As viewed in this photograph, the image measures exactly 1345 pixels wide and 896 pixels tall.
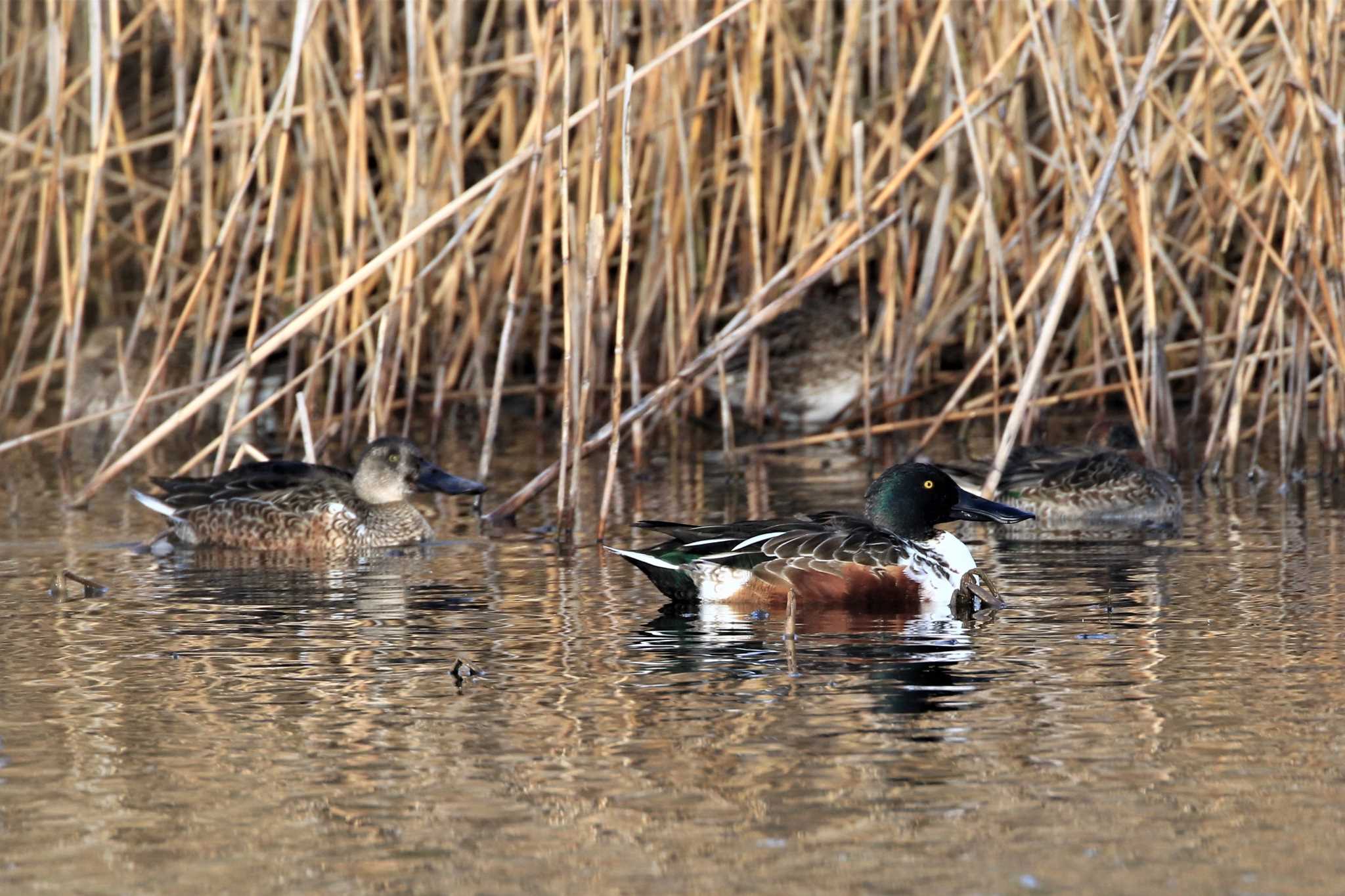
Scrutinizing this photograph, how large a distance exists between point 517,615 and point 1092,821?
3000 millimetres

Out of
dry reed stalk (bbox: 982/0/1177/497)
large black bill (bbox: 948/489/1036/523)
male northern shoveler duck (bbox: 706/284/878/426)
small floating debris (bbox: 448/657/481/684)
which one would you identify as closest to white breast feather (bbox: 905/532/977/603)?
large black bill (bbox: 948/489/1036/523)

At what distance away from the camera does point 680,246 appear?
11.8 meters

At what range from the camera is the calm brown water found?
4.11 metres

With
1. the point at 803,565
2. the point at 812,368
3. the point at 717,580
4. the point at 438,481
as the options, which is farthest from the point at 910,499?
the point at 812,368

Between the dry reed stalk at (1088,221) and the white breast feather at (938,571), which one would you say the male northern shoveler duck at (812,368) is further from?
the white breast feather at (938,571)

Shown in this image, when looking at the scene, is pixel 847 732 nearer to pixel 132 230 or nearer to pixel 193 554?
pixel 193 554

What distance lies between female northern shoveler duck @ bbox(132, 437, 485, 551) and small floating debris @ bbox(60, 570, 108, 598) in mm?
1403

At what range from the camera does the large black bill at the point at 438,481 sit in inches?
372

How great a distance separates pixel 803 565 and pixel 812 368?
6179 mm

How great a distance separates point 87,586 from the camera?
7.60 m

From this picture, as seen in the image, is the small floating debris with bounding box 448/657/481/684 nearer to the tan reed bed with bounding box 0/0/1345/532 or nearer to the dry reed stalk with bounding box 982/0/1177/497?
the tan reed bed with bounding box 0/0/1345/532

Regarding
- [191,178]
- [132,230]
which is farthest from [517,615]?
[132,230]

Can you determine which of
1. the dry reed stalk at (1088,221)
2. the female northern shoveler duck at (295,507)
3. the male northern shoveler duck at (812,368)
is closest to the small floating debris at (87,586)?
the female northern shoveler duck at (295,507)

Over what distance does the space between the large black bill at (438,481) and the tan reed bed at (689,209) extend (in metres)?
0.26
